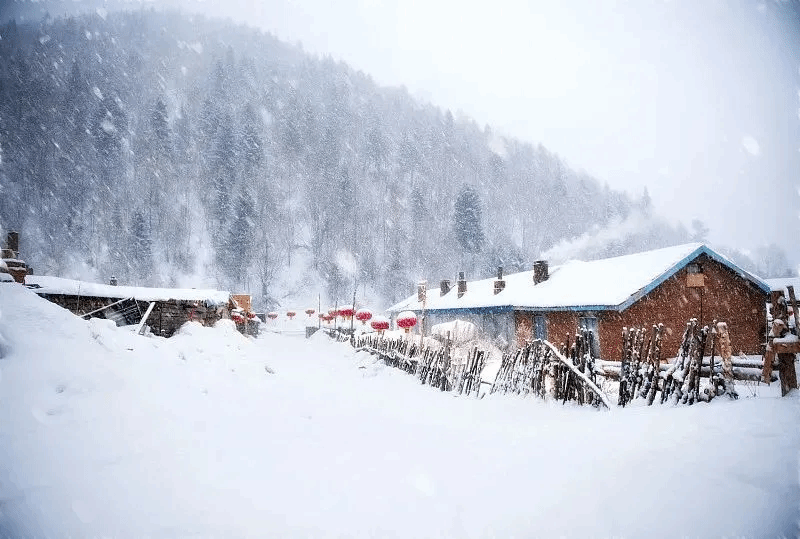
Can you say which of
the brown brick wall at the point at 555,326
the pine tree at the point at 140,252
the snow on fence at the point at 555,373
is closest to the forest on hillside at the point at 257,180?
the pine tree at the point at 140,252

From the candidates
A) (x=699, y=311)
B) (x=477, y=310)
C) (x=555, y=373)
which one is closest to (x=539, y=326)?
(x=477, y=310)

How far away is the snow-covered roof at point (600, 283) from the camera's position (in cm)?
1543

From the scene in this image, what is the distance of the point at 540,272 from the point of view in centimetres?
2189

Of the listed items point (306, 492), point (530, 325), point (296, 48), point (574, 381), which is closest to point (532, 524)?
point (306, 492)

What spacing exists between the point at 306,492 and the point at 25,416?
2.63 metres

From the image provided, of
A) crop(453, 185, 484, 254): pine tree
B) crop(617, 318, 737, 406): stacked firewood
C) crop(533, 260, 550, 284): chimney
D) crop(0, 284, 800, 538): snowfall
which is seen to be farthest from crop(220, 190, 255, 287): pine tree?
crop(617, 318, 737, 406): stacked firewood

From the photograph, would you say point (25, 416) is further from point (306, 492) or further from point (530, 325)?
point (530, 325)

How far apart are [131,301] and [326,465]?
13697mm

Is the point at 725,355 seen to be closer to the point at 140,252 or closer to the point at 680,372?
the point at 680,372

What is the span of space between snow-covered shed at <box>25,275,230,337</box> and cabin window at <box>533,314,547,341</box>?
15902mm

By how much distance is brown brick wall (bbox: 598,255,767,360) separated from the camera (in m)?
15.9

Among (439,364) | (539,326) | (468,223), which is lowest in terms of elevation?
(439,364)

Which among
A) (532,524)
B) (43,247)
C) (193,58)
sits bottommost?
(532,524)

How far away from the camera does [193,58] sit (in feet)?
379
